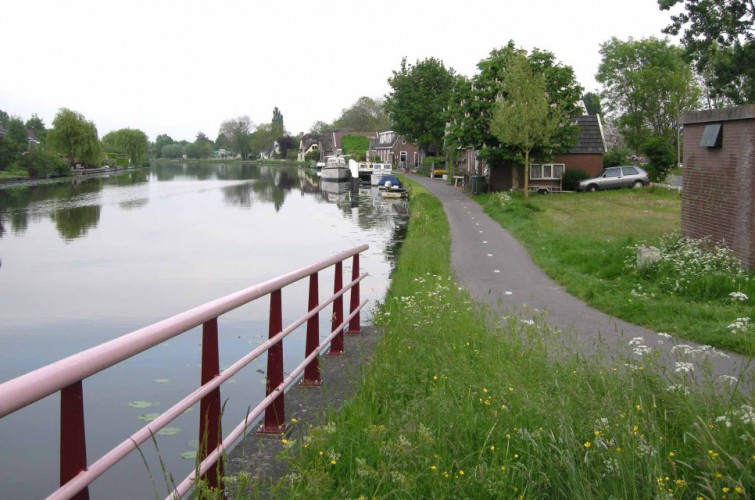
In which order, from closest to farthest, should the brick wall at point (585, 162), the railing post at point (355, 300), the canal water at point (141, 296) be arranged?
1. the canal water at point (141, 296)
2. the railing post at point (355, 300)
3. the brick wall at point (585, 162)

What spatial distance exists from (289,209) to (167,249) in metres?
19.0

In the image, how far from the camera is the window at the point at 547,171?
144 feet

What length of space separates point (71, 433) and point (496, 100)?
128 feet

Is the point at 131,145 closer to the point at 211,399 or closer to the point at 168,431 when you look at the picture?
the point at 168,431

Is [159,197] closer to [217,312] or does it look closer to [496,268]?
[496,268]

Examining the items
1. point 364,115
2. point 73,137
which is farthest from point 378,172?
point 364,115

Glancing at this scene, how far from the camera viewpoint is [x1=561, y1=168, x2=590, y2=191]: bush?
4388 centimetres

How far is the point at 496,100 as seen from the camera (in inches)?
1561

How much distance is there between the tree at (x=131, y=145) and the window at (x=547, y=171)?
115 meters

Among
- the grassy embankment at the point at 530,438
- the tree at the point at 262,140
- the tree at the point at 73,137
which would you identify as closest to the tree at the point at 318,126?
the tree at the point at 262,140

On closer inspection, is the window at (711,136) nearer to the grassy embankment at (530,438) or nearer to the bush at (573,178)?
the grassy embankment at (530,438)

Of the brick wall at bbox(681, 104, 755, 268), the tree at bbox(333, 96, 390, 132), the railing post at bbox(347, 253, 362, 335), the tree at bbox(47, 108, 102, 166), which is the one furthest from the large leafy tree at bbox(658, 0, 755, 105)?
the tree at bbox(333, 96, 390, 132)

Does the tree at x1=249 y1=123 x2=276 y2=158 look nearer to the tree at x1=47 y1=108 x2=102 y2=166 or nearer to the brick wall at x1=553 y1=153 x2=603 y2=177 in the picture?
the tree at x1=47 y1=108 x2=102 y2=166

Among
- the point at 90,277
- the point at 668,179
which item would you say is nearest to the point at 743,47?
the point at 668,179
